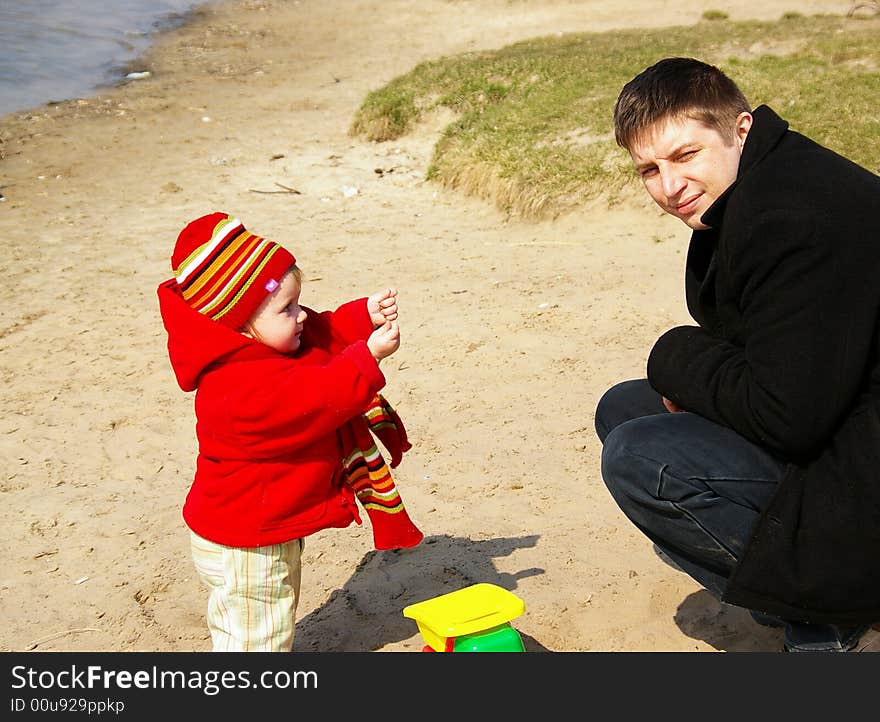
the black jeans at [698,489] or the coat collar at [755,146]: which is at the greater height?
the coat collar at [755,146]

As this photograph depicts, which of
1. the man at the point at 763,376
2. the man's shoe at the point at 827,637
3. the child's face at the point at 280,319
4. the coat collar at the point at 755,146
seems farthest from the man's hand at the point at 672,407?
the child's face at the point at 280,319

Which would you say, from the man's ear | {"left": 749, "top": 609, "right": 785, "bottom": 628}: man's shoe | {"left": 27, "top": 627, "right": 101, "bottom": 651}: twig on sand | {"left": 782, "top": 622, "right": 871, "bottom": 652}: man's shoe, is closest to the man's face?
the man's ear

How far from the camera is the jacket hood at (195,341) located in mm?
2711

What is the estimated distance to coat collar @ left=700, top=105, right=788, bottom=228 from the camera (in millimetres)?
2588

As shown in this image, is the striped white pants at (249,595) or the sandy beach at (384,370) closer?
the striped white pants at (249,595)

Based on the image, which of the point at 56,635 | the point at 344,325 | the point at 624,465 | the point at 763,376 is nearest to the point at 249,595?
the point at 344,325

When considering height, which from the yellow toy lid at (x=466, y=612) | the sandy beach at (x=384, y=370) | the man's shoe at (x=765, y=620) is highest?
the yellow toy lid at (x=466, y=612)

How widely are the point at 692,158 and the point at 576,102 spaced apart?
212 inches

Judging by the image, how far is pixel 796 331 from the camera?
239cm

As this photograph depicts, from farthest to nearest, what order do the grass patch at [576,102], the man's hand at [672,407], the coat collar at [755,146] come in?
the grass patch at [576,102], the man's hand at [672,407], the coat collar at [755,146]

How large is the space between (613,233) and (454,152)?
1678mm

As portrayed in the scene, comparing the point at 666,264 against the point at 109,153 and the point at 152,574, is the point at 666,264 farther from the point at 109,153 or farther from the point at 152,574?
the point at 109,153

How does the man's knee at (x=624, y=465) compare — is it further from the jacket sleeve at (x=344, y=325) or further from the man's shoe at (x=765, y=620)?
the jacket sleeve at (x=344, y=325)

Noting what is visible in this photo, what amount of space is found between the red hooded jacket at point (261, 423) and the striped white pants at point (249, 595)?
65 millimetres
